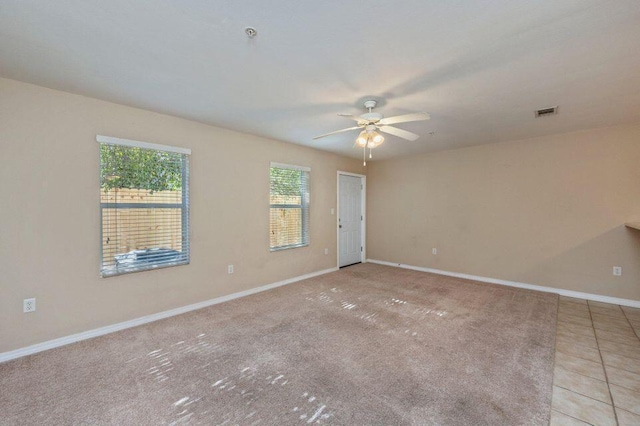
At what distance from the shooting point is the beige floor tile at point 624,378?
78.5 inches

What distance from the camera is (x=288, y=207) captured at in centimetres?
475

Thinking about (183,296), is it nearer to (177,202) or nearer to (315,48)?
(177,202)

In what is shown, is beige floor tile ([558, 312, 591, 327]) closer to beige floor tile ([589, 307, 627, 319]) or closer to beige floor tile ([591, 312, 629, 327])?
beige floor tile ([591, 312, 629, 327])

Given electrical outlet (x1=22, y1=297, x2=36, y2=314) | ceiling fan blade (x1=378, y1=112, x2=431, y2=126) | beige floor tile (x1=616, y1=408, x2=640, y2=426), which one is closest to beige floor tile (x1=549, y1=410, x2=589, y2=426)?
beige floor tile (x1=616, y1=408, x2=640, y2=426)

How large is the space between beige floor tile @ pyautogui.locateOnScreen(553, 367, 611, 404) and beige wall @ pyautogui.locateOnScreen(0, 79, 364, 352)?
3.65 metres

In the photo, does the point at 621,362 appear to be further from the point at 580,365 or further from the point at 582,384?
the point at 582,384

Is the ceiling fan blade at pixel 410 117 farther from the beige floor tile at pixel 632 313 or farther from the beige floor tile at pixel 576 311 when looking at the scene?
the beige floor tile at pixel 632 313

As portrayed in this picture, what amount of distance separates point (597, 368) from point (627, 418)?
621 mm

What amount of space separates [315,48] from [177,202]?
2541 millimetres

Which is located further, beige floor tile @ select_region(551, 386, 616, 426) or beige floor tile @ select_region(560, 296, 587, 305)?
beige floor tile @ select_region(560, 296, 587, 305)

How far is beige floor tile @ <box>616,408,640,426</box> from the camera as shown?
1.65 metres

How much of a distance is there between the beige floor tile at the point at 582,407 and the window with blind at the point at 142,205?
3.80 m

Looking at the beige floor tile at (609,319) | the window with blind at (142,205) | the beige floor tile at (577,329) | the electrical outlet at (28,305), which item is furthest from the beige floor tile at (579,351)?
the electrical outlet at (28,305)

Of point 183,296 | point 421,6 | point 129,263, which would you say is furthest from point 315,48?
point 183,296
